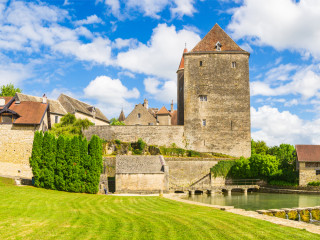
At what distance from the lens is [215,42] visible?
42844 millimetres

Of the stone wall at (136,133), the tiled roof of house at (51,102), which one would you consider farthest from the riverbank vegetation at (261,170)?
the tiled roof of house at (51,102)

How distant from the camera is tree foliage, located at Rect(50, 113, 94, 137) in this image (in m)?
34.8

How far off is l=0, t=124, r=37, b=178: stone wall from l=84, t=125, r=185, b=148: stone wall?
1253cm

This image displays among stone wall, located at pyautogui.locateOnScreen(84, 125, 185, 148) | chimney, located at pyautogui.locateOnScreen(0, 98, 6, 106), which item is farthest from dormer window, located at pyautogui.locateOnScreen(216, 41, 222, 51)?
chimney, located at pyautogui.locateOnScreen(0, 98, 6, 106)

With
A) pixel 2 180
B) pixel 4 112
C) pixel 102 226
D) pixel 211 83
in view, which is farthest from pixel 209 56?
pixel 102 226

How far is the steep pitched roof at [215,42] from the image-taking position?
139ft

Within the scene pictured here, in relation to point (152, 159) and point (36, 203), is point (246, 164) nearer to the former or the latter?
point (152, 159)

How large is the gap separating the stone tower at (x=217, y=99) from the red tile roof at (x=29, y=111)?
64.4ft

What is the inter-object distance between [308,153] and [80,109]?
1233 inches

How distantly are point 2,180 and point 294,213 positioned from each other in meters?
20.6

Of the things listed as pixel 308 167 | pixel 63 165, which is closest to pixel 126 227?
pixel 63 165

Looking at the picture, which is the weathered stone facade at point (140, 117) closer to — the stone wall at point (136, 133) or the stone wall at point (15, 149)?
the stone wall at point (136, 133)

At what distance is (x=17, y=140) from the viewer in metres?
27.0

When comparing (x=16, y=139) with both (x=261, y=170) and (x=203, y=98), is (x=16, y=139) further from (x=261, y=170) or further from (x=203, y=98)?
(x=261, y=170)
